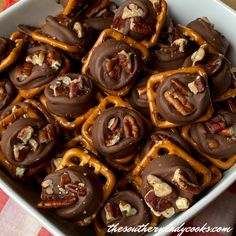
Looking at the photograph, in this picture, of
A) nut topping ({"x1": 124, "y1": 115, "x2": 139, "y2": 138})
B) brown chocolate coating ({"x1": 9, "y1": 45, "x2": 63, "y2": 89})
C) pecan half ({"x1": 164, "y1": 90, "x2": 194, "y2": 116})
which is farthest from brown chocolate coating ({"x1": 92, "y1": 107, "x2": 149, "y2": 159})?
brown chocolate coating ({"x1": 9, "y1": 45, "x2": 63, "y2": 89})

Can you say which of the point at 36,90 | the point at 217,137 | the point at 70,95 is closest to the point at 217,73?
the point at 217,137

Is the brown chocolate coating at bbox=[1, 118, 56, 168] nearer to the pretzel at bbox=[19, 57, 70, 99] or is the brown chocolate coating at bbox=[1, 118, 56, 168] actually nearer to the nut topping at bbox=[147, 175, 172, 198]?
the pretzel at bbox=[19, 57, 70, 99]

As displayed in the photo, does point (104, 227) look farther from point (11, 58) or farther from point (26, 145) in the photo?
point (11, 58)

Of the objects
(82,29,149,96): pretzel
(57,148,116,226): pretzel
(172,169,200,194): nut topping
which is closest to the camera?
(172,169,200,194): nut topping

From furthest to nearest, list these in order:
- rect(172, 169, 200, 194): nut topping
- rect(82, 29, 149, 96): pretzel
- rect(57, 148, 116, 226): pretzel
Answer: rect(82, 29, 149, 96): pretzel, rect(57, 148, 116, 226): pretzel, rect(172, 169, 200, 194): nut topping

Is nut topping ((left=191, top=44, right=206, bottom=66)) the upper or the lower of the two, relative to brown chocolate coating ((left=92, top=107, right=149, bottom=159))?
upper

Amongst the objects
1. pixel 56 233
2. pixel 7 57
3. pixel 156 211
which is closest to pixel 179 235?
pixel 156 211

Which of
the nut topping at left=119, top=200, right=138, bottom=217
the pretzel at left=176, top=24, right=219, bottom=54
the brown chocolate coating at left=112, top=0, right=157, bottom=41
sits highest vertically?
the pretzel at left=176, top=24, right=219, bottom=54

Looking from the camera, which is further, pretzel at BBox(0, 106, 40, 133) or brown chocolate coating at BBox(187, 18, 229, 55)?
brown chocolate coating at BBox(187, 18, 229, 55)
